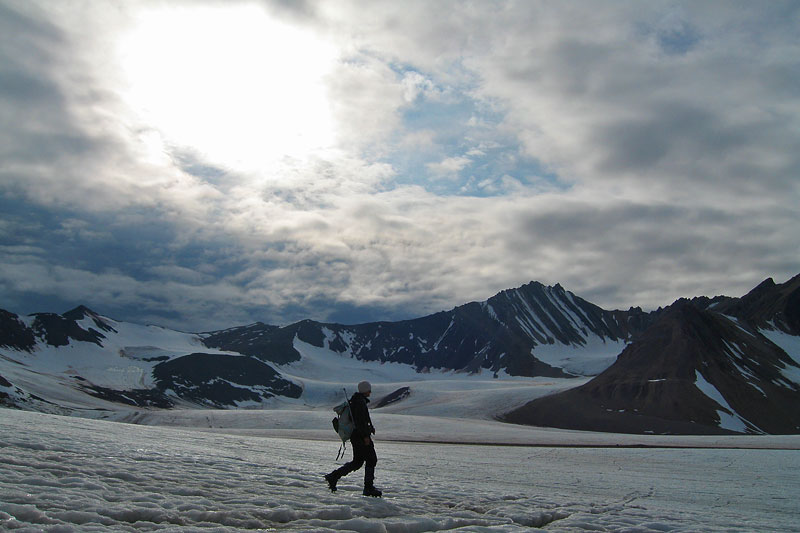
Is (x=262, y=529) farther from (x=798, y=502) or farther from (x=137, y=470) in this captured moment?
(x=798, y=502)

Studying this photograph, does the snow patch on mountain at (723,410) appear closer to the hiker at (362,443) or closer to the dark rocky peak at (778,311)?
the dark rocky peak at (778,311)

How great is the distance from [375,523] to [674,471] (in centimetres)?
2099

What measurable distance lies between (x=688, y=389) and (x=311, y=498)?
113m

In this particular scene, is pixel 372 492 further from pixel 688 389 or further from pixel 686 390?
pixel 688 389

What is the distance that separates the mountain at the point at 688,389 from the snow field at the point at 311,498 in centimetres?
8827

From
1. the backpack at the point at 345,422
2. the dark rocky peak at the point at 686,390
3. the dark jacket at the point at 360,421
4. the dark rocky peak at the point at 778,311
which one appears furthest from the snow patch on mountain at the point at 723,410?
the backpack at the point at 345,422

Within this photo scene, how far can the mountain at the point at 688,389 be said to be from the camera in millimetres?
100125

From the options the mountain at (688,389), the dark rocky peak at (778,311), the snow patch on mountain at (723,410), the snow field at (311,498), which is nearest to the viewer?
the snow field at (311,498)

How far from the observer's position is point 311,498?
11.6m

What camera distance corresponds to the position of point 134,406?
16088 cm

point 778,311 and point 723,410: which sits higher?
point 778,311

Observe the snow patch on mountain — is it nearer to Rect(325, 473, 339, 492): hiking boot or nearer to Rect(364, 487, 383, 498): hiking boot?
Rect(364, 487, 383, 498): hiking boot

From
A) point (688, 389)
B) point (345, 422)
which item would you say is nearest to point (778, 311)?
point (688, 389)

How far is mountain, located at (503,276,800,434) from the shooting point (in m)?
100
